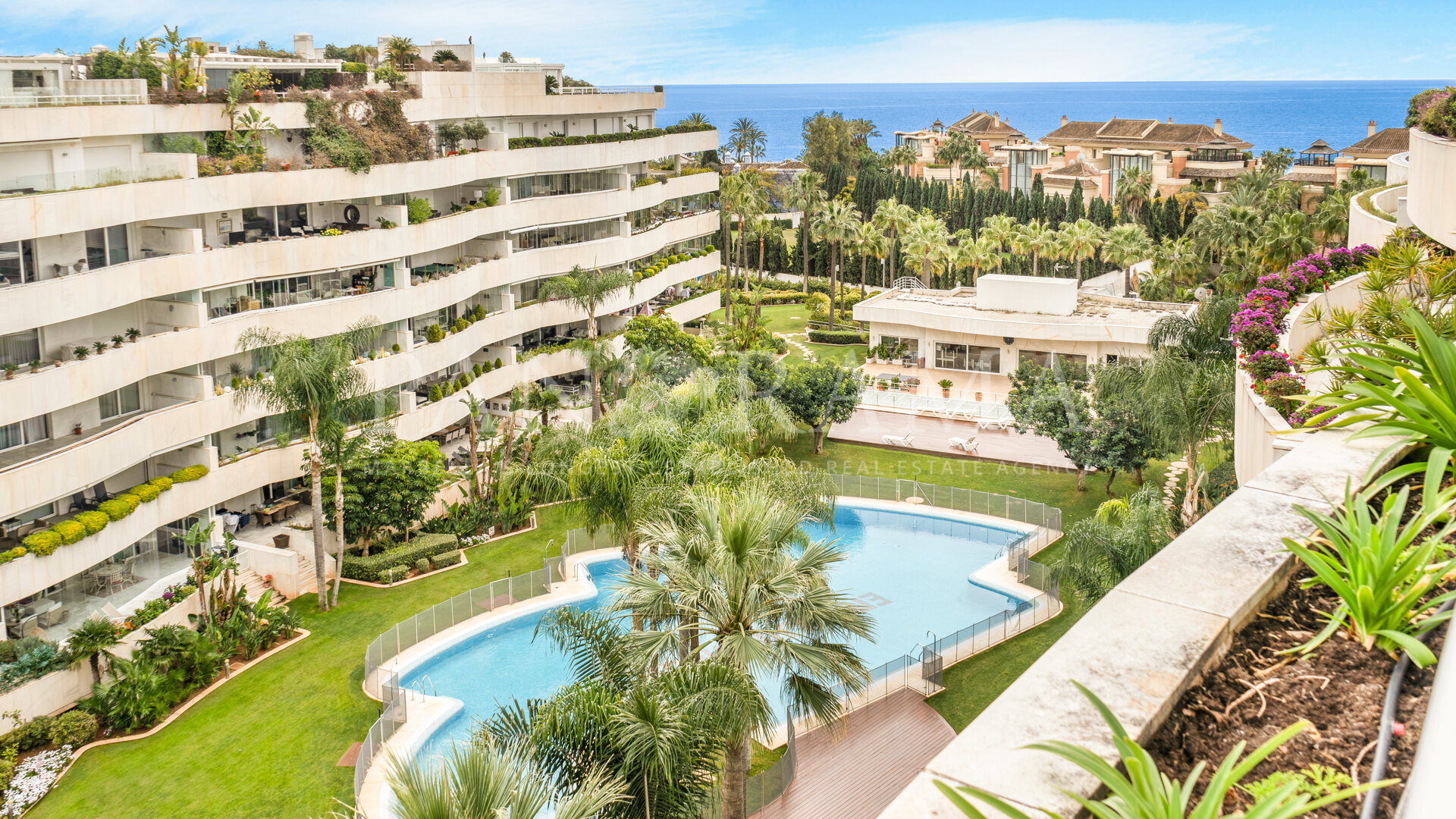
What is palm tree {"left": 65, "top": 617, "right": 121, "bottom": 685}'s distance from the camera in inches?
992

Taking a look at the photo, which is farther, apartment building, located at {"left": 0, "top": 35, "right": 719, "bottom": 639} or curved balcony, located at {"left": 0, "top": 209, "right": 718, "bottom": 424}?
apartment building, located at {"left": 0, "top": 35, "right": 719, "bottom": 639}

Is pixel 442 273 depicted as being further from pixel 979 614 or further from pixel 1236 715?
pixel 1236 715

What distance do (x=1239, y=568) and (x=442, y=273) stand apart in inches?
1553

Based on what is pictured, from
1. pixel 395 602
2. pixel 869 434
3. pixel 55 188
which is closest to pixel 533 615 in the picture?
pixel 395 602

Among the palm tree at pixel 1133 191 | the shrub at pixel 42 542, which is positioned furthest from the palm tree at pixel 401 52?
the palm tree at pixel 1133 191

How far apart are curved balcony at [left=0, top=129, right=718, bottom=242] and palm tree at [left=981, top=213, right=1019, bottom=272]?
98.5 ft

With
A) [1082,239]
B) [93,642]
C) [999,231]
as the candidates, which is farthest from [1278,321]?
[999,231]

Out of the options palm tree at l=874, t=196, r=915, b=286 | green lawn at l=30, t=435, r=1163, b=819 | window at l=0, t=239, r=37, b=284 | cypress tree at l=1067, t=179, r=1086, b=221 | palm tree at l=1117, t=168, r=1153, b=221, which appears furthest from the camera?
palm tree at l=1117, t=168, r=1153, b=221

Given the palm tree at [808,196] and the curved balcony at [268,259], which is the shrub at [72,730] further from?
the palm tree at [808,196]

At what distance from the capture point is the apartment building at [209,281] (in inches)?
1123

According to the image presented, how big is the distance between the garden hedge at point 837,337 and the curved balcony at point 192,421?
19362mm

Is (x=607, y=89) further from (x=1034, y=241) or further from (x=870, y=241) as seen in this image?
(x=1034, y=241)

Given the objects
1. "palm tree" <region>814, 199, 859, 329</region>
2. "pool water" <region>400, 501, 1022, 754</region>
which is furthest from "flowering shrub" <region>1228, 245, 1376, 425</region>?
"palm tree" <region>814, 199, 859, 329</region>

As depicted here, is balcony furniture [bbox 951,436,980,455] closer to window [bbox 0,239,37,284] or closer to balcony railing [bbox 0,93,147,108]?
balcony railing [bbox 0,93,147,108]
